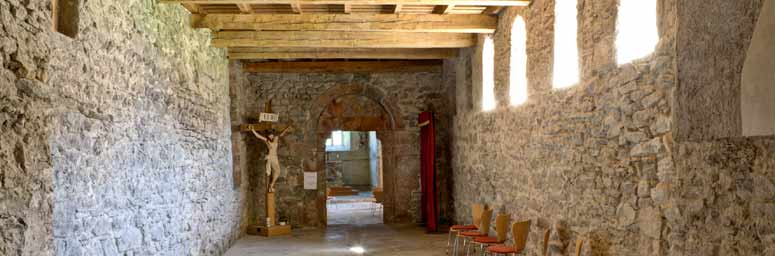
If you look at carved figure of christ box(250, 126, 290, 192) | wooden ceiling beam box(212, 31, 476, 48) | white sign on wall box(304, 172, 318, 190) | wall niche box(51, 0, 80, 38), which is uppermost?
wooden ceiling beam box(212, 31, 476, 48)

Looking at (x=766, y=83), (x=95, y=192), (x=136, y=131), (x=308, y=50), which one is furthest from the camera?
(x=308, y=50)

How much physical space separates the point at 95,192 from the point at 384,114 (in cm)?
832

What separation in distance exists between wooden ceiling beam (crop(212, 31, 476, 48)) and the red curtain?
2.53 metres

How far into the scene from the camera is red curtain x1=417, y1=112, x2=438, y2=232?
36.6 ft

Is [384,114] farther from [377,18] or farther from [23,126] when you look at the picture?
[23,126]

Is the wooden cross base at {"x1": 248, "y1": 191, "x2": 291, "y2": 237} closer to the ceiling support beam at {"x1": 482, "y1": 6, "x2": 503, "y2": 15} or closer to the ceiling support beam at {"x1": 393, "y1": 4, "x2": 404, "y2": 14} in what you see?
the ceiling support beam at {"x1": 393, "y1": 4, "x2": 404, "y2": 14}

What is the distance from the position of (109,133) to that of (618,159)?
3979 mm

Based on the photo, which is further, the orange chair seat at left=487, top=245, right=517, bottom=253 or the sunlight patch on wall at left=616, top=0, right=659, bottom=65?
the orange chair seat at left=487, top=245, right=517, bottom=253

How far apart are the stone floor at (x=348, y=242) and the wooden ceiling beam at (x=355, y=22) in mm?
3275

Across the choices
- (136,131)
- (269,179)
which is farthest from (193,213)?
(269,179)

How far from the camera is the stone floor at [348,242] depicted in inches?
365

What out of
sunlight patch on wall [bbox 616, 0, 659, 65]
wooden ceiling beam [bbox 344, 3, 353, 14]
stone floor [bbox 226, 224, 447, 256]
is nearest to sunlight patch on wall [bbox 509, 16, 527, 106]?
wooden ceiling beam [bbox 344, 3, 353, 14]

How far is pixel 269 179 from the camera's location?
11688 millimetres

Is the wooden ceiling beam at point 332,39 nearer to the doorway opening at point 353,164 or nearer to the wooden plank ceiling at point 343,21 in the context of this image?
the wooden plank ceiling at point 343,21
